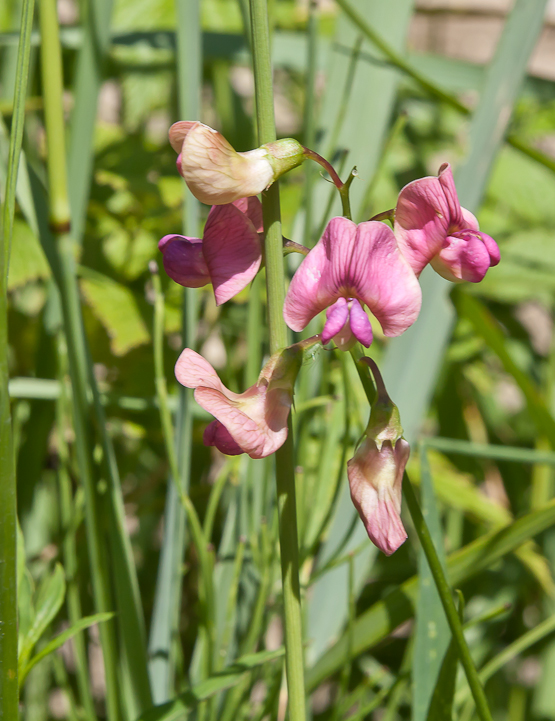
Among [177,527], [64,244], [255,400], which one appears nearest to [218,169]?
[255,400]

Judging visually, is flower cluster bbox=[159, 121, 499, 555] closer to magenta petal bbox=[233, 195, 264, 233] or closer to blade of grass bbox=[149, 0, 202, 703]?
magenta petal bbox=[233, 195, 264, 233]

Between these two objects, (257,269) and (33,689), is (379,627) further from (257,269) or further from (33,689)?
(33,689)

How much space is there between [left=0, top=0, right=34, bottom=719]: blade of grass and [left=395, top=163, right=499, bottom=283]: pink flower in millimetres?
175

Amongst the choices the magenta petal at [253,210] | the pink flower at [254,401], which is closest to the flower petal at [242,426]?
the pink flower at [254,401]

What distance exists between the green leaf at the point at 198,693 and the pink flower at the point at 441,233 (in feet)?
0.89

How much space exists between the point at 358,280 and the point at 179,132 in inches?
4.3

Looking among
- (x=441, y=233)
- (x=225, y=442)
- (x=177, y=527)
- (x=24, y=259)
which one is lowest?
(x=177, y=527)

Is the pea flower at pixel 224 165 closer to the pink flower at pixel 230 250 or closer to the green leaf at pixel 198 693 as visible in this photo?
the pink flower at pixel 230 250

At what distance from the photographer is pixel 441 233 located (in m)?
0.31

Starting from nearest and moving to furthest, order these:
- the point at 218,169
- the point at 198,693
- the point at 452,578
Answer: the point at 218,169
the point at 198,693
the point at 452,578

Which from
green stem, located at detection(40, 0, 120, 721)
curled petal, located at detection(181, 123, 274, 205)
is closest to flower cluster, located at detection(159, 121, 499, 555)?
curled petal, located at detection(181, 123, 274, 205)

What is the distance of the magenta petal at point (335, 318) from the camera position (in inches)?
11.3

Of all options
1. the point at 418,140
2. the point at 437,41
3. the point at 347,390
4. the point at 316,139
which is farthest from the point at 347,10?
the point at 437,41

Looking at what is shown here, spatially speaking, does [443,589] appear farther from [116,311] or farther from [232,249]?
[116,311]
